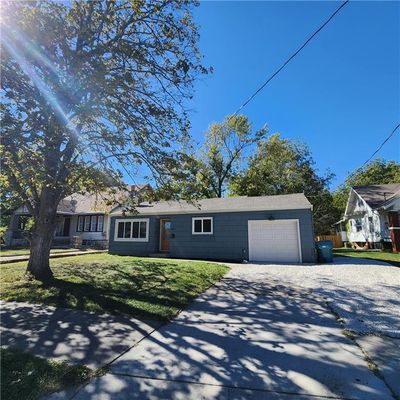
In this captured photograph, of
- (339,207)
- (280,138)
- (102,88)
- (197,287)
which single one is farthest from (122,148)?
(339,207)

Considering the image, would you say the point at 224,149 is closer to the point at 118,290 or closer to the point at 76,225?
the point at 76,225

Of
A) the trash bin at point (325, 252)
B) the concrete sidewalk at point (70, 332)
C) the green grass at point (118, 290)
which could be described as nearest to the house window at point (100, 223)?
the green grass at point (118, 290)

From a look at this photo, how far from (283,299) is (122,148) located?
19.6 feet

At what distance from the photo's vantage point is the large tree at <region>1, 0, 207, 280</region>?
626 centimetres

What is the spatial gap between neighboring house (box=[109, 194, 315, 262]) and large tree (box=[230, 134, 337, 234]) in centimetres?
1259

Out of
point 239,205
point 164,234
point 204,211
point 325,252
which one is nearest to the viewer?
point 325,252

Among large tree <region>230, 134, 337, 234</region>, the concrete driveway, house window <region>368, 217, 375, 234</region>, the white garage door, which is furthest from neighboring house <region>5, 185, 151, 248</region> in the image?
house window <region>368, 217, 375, 234</region>

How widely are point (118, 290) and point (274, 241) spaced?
9722 mm

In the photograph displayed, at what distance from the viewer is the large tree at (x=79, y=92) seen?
6262 millimetres

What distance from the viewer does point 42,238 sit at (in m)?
8.09

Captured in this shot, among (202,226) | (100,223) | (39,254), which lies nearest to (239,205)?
(202,226)

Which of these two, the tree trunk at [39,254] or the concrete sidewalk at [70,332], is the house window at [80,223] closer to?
the tree trunk at [39,254]

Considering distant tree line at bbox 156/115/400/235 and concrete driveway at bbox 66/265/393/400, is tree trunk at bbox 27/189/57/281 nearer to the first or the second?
concrete driveway at bbox 66/265/393/400

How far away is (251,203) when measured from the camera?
16.0 meters
